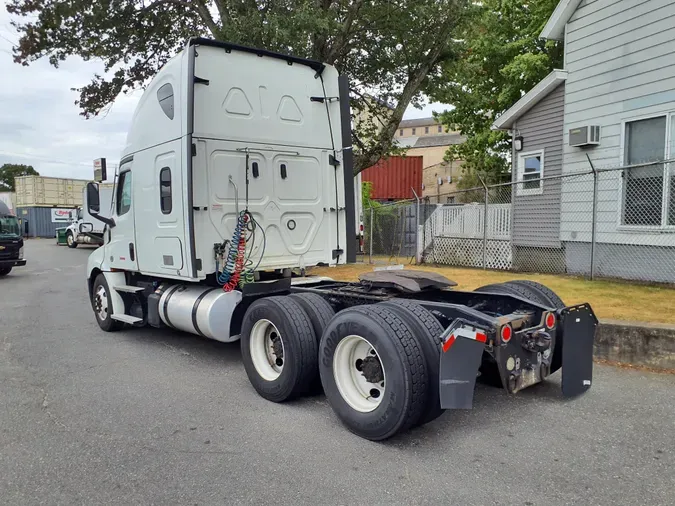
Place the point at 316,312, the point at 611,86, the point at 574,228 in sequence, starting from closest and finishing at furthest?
the point at 316,312 < the point at 611,86 < the point at 574,228

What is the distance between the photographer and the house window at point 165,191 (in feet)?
19.4

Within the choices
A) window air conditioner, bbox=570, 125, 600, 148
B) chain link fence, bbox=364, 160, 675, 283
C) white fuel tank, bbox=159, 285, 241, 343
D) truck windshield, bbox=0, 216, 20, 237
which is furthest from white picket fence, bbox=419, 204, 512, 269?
truck windshield, bbox=0, 216, 20, 237

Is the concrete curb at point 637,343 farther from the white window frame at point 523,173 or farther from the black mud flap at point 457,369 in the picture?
the white window frame at point 523,173

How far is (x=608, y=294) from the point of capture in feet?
26.6

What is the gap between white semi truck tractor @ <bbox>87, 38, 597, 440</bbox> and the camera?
3.67 meters

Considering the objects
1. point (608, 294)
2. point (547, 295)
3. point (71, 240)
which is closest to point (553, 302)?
point (547, 295)

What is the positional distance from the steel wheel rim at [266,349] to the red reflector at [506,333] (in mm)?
2055

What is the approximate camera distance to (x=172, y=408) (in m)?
4.52

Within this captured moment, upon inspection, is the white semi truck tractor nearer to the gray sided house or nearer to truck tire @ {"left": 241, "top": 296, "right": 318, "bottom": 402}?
truck tire @ {"left": 241, "top": 296, "right": 318, "bottom": 402}

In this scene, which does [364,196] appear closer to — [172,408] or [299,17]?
[299,17]

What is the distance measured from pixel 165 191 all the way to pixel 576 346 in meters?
4.51

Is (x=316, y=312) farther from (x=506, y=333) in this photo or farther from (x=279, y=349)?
(x=506, y=333)

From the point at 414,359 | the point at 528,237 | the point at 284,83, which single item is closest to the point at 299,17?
the point at 284,83

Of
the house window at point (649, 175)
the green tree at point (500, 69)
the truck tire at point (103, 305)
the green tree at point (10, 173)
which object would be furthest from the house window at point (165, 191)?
the green tree at point (10, 173)
